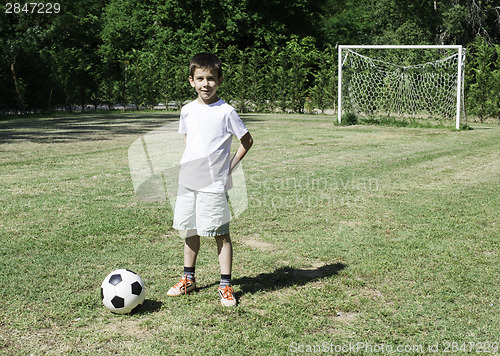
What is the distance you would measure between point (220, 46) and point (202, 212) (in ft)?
95.6

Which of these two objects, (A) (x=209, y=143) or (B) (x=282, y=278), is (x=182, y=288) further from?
(A) (x=209, y=143)

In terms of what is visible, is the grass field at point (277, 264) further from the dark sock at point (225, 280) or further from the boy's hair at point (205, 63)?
the boy's hair at point (205, 63)

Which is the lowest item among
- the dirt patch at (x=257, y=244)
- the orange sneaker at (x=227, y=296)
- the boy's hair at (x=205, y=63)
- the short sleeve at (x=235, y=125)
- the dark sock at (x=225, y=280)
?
the dirt patch at (x=257, y=244)

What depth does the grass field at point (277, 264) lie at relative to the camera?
288cm

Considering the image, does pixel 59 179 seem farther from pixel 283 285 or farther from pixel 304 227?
pixel 283 285

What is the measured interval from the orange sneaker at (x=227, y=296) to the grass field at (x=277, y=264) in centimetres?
7

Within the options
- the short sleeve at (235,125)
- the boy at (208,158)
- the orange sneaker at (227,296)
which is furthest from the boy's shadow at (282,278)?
the short sleeve at (235,125)

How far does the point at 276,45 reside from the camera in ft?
98.6

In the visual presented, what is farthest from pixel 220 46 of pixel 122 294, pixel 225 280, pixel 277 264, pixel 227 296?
pixel 122 294

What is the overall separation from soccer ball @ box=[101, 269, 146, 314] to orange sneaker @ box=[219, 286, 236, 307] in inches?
20.2

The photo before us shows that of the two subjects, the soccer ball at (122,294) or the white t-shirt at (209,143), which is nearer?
the soccer ball at (122,294)

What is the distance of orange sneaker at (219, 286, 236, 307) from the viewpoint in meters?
3.28

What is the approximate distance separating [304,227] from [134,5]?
1304 inches

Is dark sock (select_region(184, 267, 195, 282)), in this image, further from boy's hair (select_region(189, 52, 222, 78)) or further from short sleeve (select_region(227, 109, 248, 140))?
boy's hair (select_region(189, 52, 222, 78))
